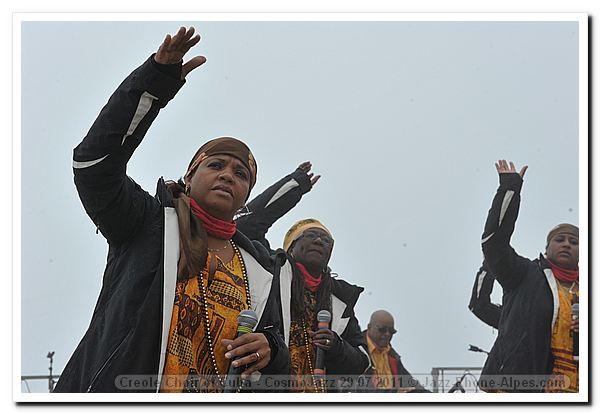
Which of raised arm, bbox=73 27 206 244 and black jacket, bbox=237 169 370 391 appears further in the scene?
black jacket, bbox=237 169 370 391

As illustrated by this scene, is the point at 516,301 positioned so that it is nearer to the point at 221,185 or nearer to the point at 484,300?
the point at 484,300

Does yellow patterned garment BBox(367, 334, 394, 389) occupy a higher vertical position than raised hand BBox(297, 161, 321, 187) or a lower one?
lower

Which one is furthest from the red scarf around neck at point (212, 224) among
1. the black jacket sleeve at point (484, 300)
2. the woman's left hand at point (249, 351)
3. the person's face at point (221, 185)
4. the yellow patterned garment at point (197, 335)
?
the black jacket sleeve at point (484, 300)

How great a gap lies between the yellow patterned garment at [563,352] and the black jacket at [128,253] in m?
1.08

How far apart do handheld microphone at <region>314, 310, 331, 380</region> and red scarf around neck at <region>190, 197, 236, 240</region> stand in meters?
0.76

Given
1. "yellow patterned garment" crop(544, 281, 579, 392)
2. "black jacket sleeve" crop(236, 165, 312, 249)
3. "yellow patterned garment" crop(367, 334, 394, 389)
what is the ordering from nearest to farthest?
"yellow patterned garment" crop(544, 281, 579, 392) → "black jacket sleeve" crop(236, 165, 312, 249) → "yellow patterned garment" crop(367, 334, 394, 389)

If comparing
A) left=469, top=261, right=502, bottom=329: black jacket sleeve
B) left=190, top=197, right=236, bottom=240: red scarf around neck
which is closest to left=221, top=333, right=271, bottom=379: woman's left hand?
left=190, top=197, right=236, bottom=240: red scarf around neck

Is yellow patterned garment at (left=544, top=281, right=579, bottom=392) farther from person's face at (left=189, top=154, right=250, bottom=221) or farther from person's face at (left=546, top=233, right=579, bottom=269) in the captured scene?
person's face at (left=189, top=154, right=250, bottom=221)

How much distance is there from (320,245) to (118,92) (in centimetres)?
138

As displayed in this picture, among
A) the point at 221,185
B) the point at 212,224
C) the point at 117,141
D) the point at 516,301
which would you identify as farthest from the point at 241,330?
the point at 516,301

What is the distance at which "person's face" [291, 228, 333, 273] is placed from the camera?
4022 mm
